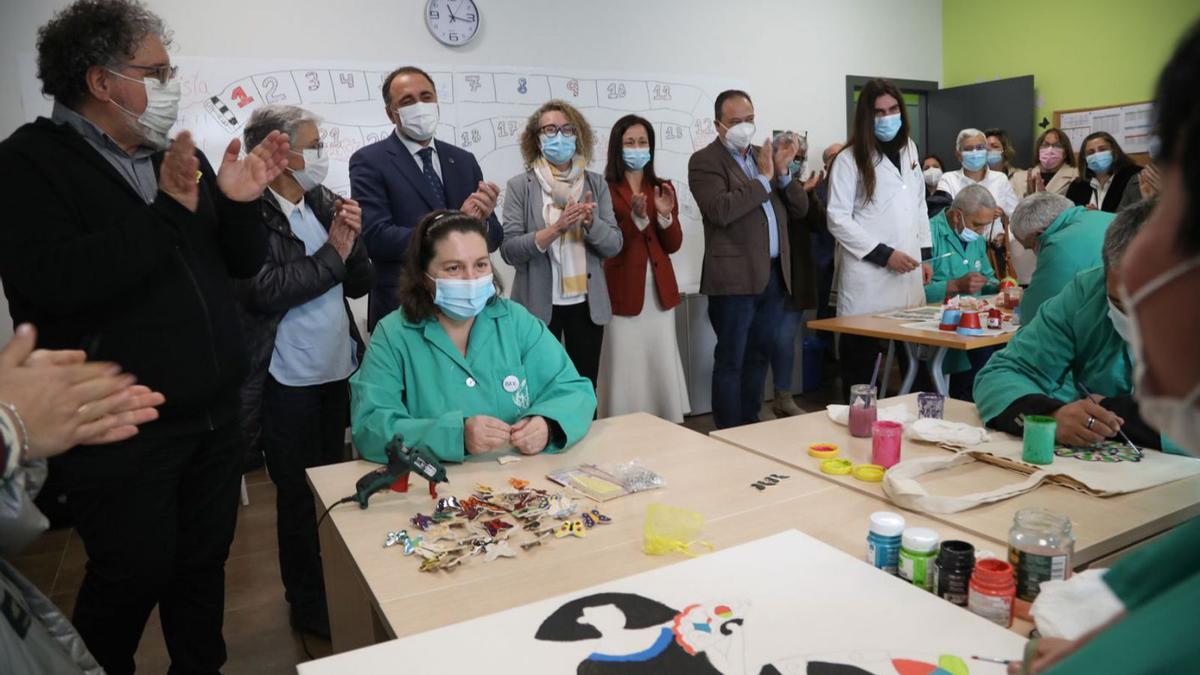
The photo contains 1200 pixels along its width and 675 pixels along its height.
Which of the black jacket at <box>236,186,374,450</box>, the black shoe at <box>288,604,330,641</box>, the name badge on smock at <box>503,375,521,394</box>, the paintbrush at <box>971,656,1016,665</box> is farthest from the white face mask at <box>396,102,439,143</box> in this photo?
the paintbrush at <box>971,656,1016,665</box>

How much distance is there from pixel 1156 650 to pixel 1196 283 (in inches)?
8.8

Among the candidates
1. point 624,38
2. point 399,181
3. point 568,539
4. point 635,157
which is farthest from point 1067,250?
point 624,38

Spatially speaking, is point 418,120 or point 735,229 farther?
point 735,229

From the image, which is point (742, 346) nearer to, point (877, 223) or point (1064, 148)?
point (877, 223)

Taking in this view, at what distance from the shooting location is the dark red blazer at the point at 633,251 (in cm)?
376

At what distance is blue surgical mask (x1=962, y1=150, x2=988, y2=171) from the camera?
520 centimetres

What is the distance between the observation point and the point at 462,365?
198cm

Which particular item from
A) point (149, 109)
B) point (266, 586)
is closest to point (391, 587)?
point (149, 109)

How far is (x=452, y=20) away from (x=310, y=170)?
2252 millimetres

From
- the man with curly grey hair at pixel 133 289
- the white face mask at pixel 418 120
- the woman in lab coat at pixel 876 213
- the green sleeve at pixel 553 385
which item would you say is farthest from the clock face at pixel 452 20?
the green sleeve at pixel 553 385

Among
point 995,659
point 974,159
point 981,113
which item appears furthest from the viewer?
point 981,113

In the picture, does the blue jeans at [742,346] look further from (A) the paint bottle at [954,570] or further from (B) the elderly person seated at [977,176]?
(A) the paint bottle at [954,570]

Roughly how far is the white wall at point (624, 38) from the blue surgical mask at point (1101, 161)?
1694 mm

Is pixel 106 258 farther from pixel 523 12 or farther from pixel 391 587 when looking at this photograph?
pixel 523 12
